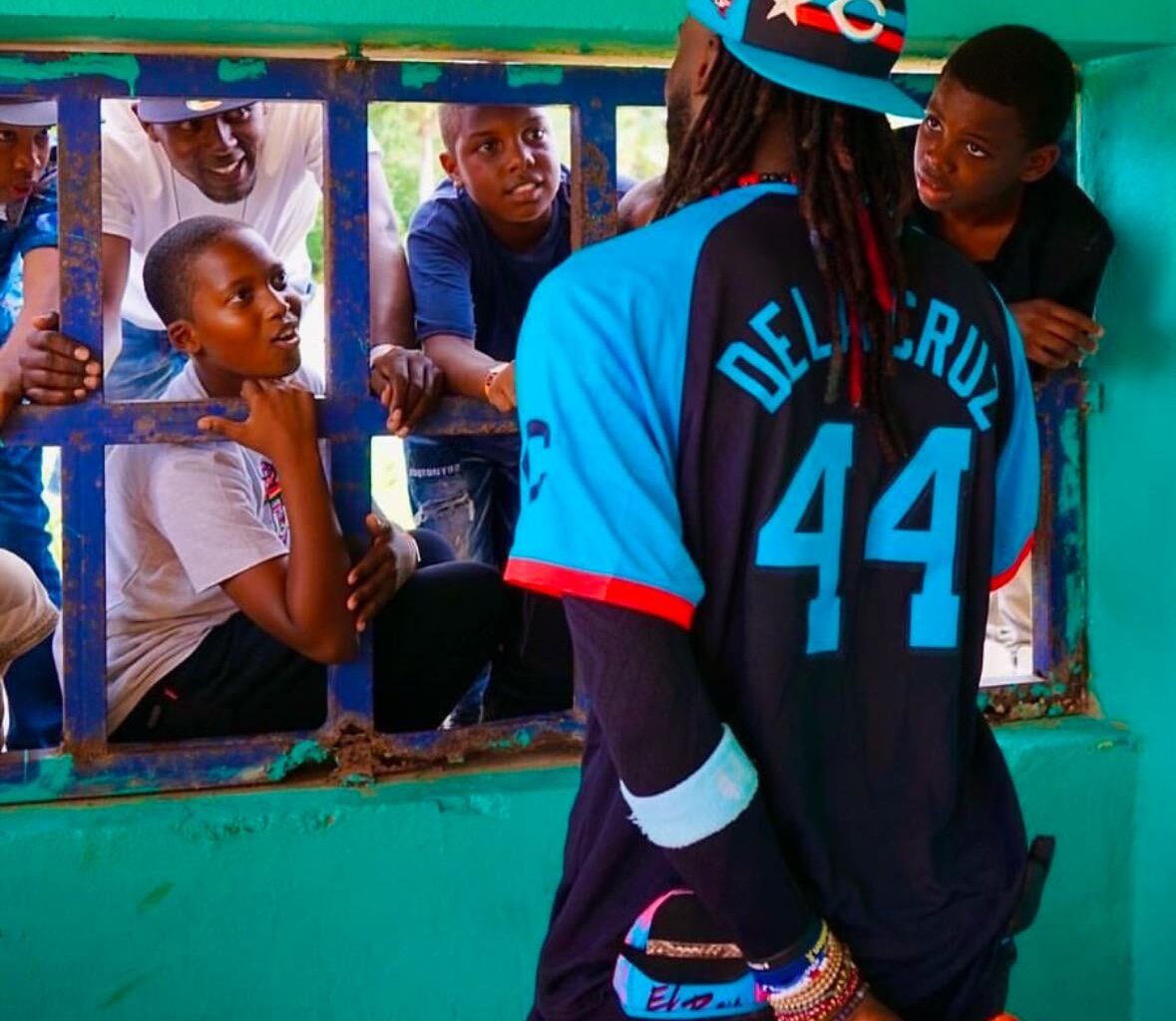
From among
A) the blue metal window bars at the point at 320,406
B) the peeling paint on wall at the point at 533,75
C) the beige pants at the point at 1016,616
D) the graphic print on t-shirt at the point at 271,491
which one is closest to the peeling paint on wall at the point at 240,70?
the blue metal window bars at the point at 320,406

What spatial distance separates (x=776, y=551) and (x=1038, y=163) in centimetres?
131

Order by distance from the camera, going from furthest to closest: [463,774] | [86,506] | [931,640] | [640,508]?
[463,774] < [86,506] < [931,640] < [640,508]

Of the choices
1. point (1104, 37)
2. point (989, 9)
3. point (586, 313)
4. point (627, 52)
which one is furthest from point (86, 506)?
point (1104, 37)

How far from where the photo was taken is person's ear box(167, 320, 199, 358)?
248 cm

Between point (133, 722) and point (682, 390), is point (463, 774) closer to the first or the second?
point (133, 722)

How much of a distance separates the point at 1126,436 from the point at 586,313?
147 centimetres

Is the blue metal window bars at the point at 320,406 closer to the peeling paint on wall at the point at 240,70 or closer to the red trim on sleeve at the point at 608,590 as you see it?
the peeling paint on wall at the point at 240,70

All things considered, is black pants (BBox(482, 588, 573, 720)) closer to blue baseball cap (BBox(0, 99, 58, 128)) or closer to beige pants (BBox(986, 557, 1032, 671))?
beige pants (BBox(986, 557, 1032, 671))

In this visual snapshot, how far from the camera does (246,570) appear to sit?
2.30 metres

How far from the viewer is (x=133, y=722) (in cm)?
233

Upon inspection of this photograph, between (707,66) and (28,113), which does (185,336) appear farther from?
(707,66)

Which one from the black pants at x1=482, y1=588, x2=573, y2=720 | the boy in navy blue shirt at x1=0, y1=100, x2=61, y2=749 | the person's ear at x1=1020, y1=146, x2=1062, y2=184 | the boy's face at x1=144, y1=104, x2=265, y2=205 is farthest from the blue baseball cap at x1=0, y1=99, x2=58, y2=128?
the person's ear at x1=1020, y1=146, x2=1062, y2=184

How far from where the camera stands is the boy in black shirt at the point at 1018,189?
7.49 feet

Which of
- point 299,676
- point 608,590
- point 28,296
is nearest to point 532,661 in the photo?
point 299,676
